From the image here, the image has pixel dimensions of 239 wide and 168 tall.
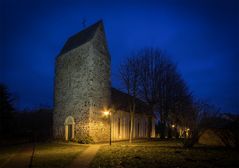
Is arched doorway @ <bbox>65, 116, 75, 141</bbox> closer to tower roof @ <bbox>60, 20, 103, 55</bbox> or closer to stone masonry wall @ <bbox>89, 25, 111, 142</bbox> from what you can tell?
stone masonry wall @ <bbox>89, 25, 111, 142</bbox>

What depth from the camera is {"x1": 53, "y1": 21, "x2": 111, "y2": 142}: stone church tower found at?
2373 centimetres

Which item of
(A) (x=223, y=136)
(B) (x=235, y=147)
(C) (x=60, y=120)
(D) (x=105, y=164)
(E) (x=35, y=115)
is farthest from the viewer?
(E) (x=35, y=115)

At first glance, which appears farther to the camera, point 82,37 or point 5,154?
point 82,37

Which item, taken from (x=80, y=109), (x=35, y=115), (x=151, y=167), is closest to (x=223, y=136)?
(x=151, y=167)

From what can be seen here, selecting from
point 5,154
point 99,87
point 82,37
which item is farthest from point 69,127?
point 82,37

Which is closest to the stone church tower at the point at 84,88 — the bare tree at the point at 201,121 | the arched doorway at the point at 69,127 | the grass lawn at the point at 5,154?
the arched doorway at the point at 69,127

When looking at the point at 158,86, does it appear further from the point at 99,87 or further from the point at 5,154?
the point at 5,154

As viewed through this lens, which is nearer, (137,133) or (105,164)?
(105,164)

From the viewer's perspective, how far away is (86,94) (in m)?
23.9

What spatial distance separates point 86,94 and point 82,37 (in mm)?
7461

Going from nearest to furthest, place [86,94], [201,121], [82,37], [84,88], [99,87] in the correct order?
[201,121]
[86,94]
[84,88]
[99,87]
[82,37]

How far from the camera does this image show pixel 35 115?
140 ft

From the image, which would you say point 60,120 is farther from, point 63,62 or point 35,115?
point 35,115

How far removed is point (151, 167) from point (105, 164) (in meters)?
2.43
